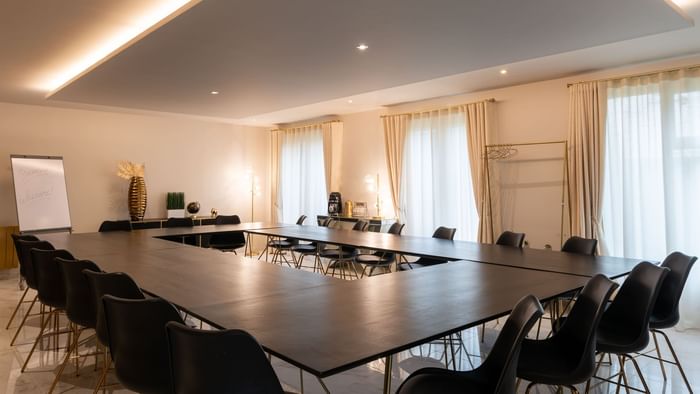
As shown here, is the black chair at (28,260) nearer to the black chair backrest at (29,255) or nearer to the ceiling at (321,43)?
the black chair backrest at (29,255)

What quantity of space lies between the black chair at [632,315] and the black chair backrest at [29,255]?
4.06 meters

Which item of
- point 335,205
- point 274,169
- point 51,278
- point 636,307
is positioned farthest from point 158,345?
point 274,169

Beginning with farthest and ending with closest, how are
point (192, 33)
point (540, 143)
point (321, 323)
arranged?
point (540, 143) < point (192, 33) < point (321, 323)

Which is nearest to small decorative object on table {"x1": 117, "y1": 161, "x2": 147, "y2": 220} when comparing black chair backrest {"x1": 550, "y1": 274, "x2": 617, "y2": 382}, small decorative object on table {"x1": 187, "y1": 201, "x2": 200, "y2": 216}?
small decorative object on table {"x1": 187, "y1": 201, "x2": 200, "y2": 216}

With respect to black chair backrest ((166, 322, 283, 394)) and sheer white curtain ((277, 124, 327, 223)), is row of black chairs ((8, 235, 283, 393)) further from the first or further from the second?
sheer white curtain ((277, 124, 327, 223))

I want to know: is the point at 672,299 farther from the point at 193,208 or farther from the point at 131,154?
the point at 131,154

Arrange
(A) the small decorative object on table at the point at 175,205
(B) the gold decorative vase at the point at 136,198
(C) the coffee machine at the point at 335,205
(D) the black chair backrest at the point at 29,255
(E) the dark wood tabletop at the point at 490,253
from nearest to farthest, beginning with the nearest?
1. (E) the dark wood tabletop at the point at 490,253
2. (D) the black chair backrest at the point at 29,255
3. (B) the gold decorative vase at the point at 136,198
4. (C) the coffee machine at the point at 335,205
5. (A) the small decorative object on table at the point at 175,205

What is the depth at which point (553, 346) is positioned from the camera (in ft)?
7.50

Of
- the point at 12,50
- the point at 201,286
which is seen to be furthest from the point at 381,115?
the point at 201,286

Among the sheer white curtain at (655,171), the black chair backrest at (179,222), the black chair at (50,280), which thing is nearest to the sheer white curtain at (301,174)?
the black chair backrest at (179,222)

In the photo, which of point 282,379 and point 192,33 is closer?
point 282,379

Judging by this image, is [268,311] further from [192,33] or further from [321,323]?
[192,33]

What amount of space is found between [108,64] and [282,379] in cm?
335

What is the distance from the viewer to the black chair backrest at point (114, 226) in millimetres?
5998
